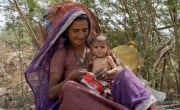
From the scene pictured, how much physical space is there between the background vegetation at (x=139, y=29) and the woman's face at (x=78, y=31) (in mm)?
1545

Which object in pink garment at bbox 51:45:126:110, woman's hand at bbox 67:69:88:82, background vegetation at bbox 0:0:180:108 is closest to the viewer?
pink garment at bbox 51:45:126:110

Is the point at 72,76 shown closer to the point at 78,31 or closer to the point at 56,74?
the point at 56,74

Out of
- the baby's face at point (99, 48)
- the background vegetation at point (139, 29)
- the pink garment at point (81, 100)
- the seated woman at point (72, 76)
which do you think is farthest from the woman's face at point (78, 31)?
the background vegetation at point (139, 29)

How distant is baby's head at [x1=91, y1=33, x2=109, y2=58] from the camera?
124 inches

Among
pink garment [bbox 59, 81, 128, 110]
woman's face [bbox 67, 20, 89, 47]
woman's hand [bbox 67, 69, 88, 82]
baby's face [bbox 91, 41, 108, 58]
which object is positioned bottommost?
pink garment [bbox 59, 81, 128, 110]

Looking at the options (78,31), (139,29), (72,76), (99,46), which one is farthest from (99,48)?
(139,29)

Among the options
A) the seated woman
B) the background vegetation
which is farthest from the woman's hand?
the background vegetation

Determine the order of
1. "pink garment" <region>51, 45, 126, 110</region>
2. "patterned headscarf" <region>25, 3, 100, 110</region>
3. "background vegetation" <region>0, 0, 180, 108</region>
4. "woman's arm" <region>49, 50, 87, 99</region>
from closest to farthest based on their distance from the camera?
"pink garment" <region>51, 45, 126, 110</region>
"woman's arm" <region>49, 50, 87, 99</region>
"patterned headscarf" <region>25, 3, 100, 110</region>
"background vegetation" <region>0, 0, 180, 108</region>

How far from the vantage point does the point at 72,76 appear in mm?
3012

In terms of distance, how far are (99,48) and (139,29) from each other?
2343 mm

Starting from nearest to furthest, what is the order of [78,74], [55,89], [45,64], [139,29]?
[78,74] < [55,89] < [45,64] < [139,29]

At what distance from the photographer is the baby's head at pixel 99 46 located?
3146 millimetres

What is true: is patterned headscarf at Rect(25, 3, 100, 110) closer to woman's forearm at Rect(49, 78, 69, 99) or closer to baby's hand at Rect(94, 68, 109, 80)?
woman's forearm at Rect(49, 78, 69, 99)

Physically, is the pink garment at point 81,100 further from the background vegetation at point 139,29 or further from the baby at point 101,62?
the background vegetation at point 139,29
